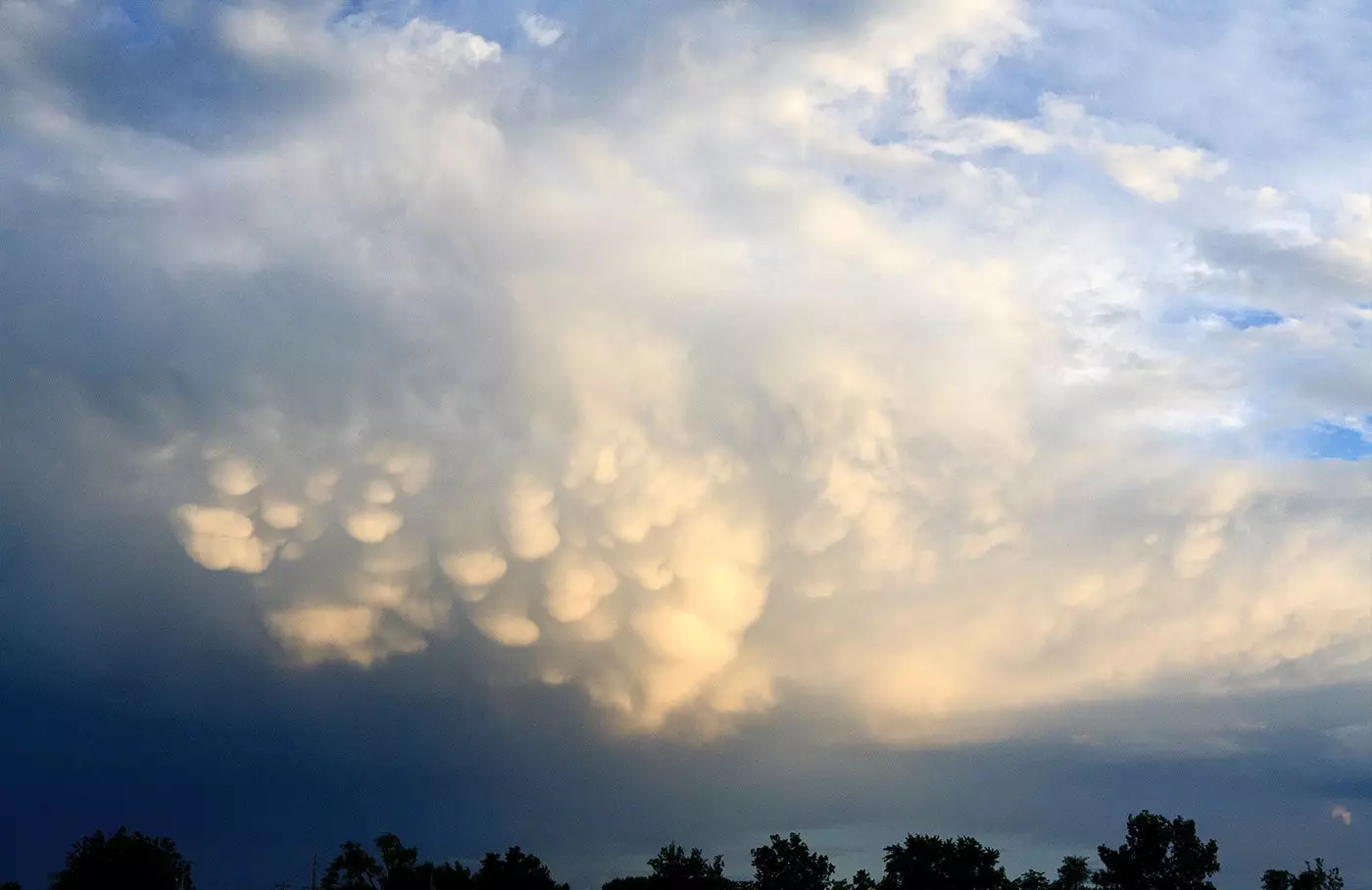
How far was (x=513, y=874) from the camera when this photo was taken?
503ft

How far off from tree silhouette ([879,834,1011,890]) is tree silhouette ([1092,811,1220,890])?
21683 mm

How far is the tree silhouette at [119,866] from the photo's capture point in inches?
5630

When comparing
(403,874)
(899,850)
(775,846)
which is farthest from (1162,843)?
(403,874)

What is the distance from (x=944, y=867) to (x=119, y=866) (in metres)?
97.1

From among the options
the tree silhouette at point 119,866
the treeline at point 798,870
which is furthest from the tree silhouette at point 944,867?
the tree silhouette at point 119,866

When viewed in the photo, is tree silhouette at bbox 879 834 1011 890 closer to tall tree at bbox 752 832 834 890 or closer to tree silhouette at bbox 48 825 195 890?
tall tree at bbox 752 832 834 890

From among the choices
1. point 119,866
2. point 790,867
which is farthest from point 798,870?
point 119,866

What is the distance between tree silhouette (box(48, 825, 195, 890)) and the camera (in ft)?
469

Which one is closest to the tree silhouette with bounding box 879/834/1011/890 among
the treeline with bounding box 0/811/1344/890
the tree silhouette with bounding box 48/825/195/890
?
the treeline with bounding box 0/811/1344/890

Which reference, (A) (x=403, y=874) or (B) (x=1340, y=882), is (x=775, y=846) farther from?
(B) (x=1340, y=882)

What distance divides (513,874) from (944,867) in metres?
53.2

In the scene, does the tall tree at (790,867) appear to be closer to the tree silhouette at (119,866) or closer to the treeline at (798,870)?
A: the treeline at (798,870)

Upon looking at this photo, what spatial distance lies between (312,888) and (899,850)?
74.8 meters

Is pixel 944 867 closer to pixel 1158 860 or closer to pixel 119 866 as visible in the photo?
pixel 1158 860
